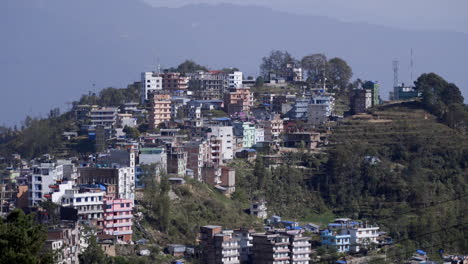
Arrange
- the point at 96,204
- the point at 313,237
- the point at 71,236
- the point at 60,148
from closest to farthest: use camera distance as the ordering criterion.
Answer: the point at 71,236 < the point at 96,204 < the point at 313,237 < the point at 60,148

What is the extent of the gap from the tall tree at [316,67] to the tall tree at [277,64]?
1.21m

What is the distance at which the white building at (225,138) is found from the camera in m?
30.5

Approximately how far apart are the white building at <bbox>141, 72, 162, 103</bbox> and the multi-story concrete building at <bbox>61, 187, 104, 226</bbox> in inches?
519

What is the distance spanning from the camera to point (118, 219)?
23453 millimetres

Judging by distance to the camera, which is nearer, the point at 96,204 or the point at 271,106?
the point at 96,204

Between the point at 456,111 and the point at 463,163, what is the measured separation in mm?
2512

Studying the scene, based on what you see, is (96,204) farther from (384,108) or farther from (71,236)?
(384,108)

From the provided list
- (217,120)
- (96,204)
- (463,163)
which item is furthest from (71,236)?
(463,163)

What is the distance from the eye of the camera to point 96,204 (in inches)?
918

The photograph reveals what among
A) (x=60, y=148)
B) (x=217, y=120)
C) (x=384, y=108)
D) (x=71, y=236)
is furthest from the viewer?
(x=384, y=108)

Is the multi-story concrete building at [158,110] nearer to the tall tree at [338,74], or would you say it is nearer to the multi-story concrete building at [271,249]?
the tall tree at [338,74]

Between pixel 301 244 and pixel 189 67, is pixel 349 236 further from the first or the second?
pixel 189 67

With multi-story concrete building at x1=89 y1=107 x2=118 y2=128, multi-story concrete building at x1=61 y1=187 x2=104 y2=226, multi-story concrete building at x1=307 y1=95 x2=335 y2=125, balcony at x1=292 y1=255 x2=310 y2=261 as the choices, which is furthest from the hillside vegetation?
multi-story concrete building at x1=61 y1=187 x2=104 y2=226

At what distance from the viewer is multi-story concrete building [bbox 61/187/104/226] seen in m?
23.1
